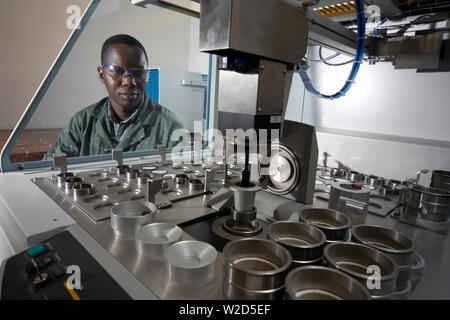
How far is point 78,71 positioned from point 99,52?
0.61 ft

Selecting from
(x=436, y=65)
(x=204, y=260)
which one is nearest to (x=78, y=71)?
(x=204, y=260)

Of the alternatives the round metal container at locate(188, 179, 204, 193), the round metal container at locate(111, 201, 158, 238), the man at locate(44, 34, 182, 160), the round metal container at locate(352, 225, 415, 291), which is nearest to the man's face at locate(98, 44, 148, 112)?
the man at locate(44, 34, 182, 160)

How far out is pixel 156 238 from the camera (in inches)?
27.0

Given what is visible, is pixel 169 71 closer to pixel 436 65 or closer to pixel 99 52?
pixel 99 52

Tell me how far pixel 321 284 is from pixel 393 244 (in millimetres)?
283

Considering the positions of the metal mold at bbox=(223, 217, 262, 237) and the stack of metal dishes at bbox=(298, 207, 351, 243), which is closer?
the stack of metal dishes at bbox=(298, 207, 351, 243)

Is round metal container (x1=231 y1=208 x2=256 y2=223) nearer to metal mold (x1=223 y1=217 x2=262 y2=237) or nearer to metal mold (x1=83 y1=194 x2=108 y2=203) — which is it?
metal mold (x1=223 y1=217 x2=262 y2=237)

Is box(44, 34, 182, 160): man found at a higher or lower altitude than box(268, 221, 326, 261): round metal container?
higher

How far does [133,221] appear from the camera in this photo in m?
0.73

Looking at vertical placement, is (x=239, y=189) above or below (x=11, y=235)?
above

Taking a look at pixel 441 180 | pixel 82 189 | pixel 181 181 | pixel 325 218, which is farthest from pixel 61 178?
pixel 441 180

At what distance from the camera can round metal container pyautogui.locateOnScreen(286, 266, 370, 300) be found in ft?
1.58

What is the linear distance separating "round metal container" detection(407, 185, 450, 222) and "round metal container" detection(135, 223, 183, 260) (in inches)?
31.2

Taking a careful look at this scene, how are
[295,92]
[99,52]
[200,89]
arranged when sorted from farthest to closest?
[200,89]
[295,92]
[99,52]
